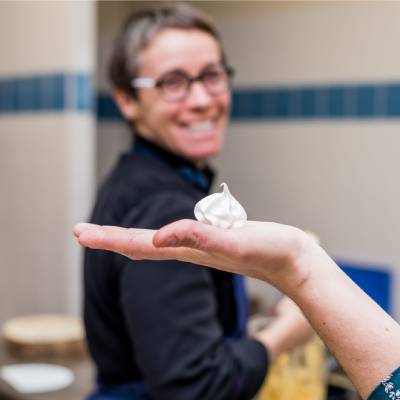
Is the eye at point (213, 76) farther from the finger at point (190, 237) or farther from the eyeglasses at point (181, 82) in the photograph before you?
the finger at point (190, 237)

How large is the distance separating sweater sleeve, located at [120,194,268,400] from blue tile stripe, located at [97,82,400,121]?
4.48ft

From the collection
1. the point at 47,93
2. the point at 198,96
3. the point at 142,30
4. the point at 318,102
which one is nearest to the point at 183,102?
the point at 198,96

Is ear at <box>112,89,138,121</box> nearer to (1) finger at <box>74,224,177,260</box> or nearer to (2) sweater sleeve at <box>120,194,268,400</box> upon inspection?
(2) sweater sleeve at <box>120,194,268,400</box>

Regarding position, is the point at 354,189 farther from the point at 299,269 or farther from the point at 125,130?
the point at 299,269

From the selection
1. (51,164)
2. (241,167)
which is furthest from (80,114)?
(241,167)

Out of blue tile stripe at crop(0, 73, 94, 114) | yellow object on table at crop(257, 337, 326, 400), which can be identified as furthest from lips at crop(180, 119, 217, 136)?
blue tile stripe at crop(0, 73, 94, 114)

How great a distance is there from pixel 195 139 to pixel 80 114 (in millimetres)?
1350

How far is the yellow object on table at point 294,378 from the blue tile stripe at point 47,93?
54.4 inches

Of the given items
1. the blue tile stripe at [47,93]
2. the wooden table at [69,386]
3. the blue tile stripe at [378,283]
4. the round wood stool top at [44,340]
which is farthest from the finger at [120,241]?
the blue tile stripe at [47,93]

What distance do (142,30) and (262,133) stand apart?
1.53 metres

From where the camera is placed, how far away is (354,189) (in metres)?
2.49

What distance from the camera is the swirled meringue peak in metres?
0.68

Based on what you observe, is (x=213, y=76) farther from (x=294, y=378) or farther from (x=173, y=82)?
(x=294, y=378)

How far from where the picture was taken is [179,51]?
1317 mm
